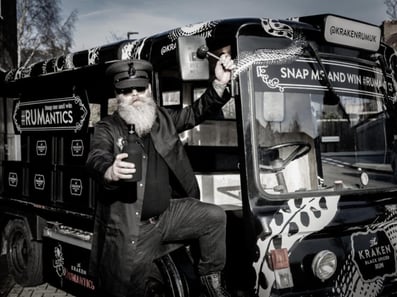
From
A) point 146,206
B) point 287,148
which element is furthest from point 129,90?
point 287,148

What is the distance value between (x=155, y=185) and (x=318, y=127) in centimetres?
122

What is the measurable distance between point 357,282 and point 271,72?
150cm

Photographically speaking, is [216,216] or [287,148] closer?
[216,216]

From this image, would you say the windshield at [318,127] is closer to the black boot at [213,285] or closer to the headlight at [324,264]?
the headlight at [324,264]

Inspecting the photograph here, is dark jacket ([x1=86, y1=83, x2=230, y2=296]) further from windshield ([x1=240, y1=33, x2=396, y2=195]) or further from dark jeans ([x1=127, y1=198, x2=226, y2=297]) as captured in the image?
windshield ([x1=240, y1=33, x2=396, y2=195])

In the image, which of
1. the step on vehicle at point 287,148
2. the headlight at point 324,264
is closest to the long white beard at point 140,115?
the step on vehicle at point 287,148

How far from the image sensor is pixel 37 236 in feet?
17.8

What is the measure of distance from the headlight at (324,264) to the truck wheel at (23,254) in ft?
10.9

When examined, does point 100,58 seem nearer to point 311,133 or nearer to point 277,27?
point 277,27

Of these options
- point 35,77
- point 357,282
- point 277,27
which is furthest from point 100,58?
point 357,282

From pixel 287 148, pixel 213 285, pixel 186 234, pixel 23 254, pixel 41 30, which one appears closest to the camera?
pixel 213 285

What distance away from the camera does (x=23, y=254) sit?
19.2ft

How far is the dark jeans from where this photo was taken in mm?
3338

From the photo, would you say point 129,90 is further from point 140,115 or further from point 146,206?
point 146,206
